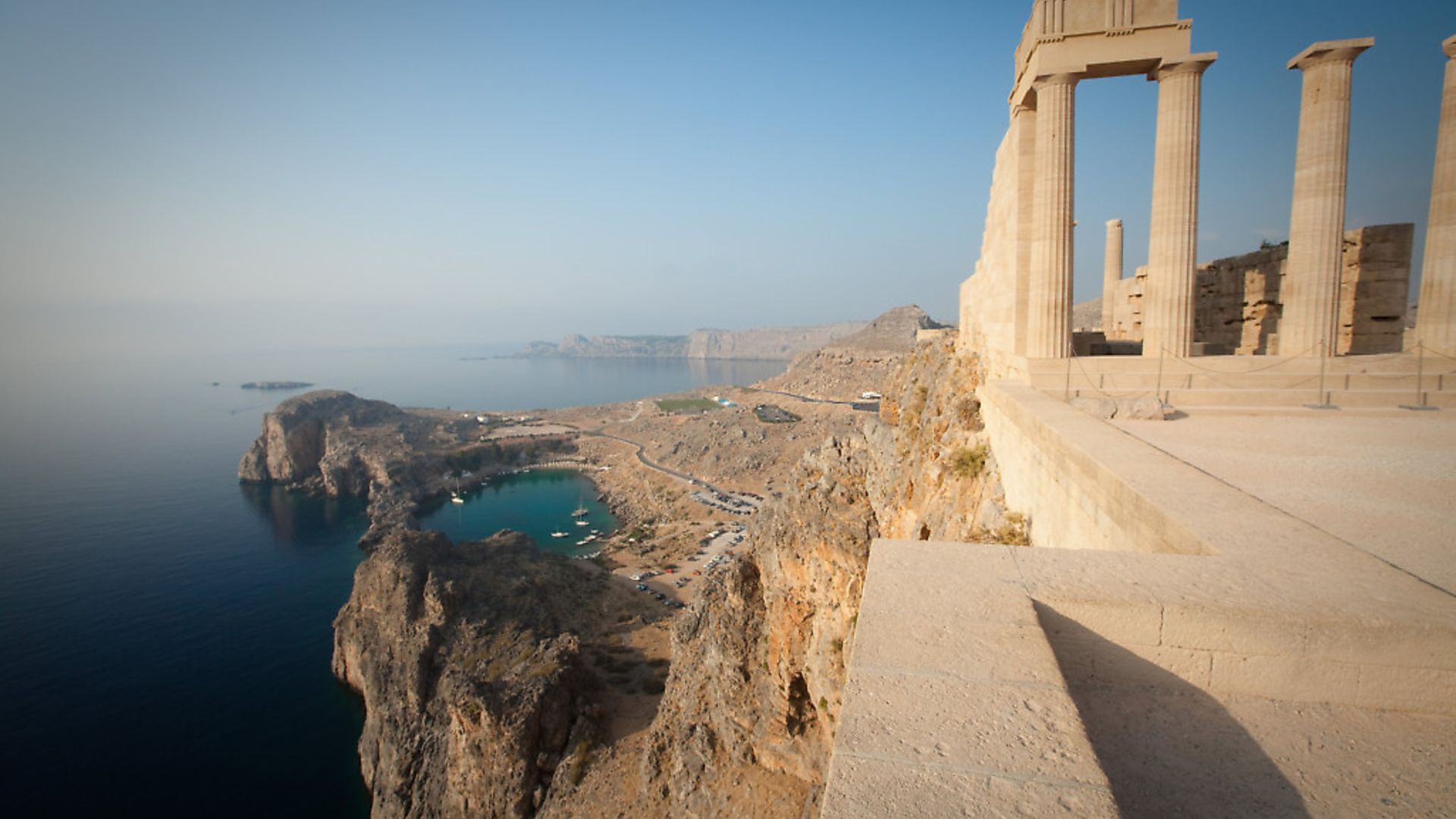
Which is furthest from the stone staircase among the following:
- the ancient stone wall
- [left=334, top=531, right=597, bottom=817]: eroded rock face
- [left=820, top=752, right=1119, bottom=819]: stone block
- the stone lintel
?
[left=334, top=531, right=597, bottom=817]: eroded rock face

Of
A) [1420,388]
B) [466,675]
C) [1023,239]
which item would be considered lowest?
[466,675]

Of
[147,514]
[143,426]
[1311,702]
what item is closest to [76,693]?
Answer: [147,514]

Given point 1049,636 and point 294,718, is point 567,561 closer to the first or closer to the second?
point 294,718

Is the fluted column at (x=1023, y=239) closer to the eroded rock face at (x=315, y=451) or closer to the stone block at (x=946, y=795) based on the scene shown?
the stone block at (x=946, y=795)

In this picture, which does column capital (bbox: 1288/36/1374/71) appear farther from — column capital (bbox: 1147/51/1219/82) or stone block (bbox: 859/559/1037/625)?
stone block (bbox: 859/559/1037/625)

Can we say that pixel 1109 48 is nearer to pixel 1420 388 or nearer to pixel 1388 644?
pixel 1420 388

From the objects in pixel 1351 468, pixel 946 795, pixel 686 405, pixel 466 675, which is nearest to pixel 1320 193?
pixel 1351 468
